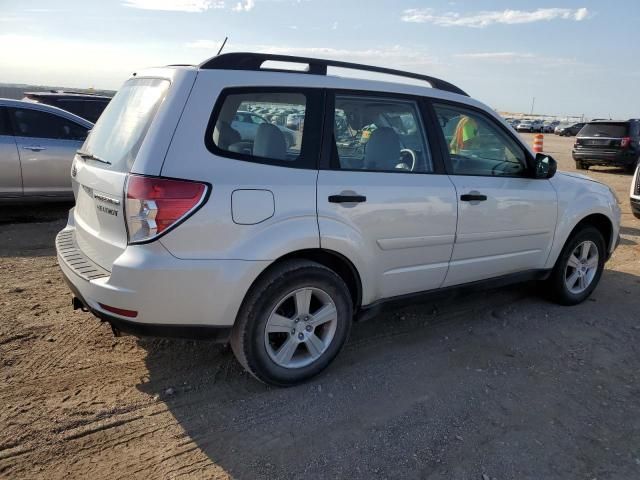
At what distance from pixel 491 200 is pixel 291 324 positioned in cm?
180

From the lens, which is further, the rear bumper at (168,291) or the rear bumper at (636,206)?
the rear bumper at (636,206)

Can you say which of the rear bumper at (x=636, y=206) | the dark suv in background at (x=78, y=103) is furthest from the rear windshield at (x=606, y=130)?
the dark suv in background at (x=78, y=103)

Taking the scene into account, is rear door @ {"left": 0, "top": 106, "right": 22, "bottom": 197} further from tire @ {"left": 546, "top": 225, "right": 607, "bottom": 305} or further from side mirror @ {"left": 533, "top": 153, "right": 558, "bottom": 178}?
tire @ {"left": 546, "top": 225, "right": 607, "bottom": 305}

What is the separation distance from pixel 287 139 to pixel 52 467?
2090 millimetres

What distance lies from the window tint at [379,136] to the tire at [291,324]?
28.6 inches

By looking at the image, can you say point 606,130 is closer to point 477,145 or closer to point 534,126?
point 477,145

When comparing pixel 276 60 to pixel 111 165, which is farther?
pixel 276 60

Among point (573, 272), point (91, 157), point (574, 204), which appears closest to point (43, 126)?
point (91, 157)

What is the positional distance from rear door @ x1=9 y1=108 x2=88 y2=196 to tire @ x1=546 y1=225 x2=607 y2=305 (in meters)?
6.09

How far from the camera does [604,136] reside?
16266 mm

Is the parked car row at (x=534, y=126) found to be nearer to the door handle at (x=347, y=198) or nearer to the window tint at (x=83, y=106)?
the window tint at (x=83, y=106)

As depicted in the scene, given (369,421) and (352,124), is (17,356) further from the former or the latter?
(352,124)

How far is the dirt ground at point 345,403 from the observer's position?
264cm

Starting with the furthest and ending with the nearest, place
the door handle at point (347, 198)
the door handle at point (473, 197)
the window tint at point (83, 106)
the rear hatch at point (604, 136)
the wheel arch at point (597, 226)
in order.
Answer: the rear hatch at point (604, 136) → the window tint at point (83, 106) → the wheel arch at point (597, 226) → the door handle at point (473, 197) → the door handle at point (347, 198)
